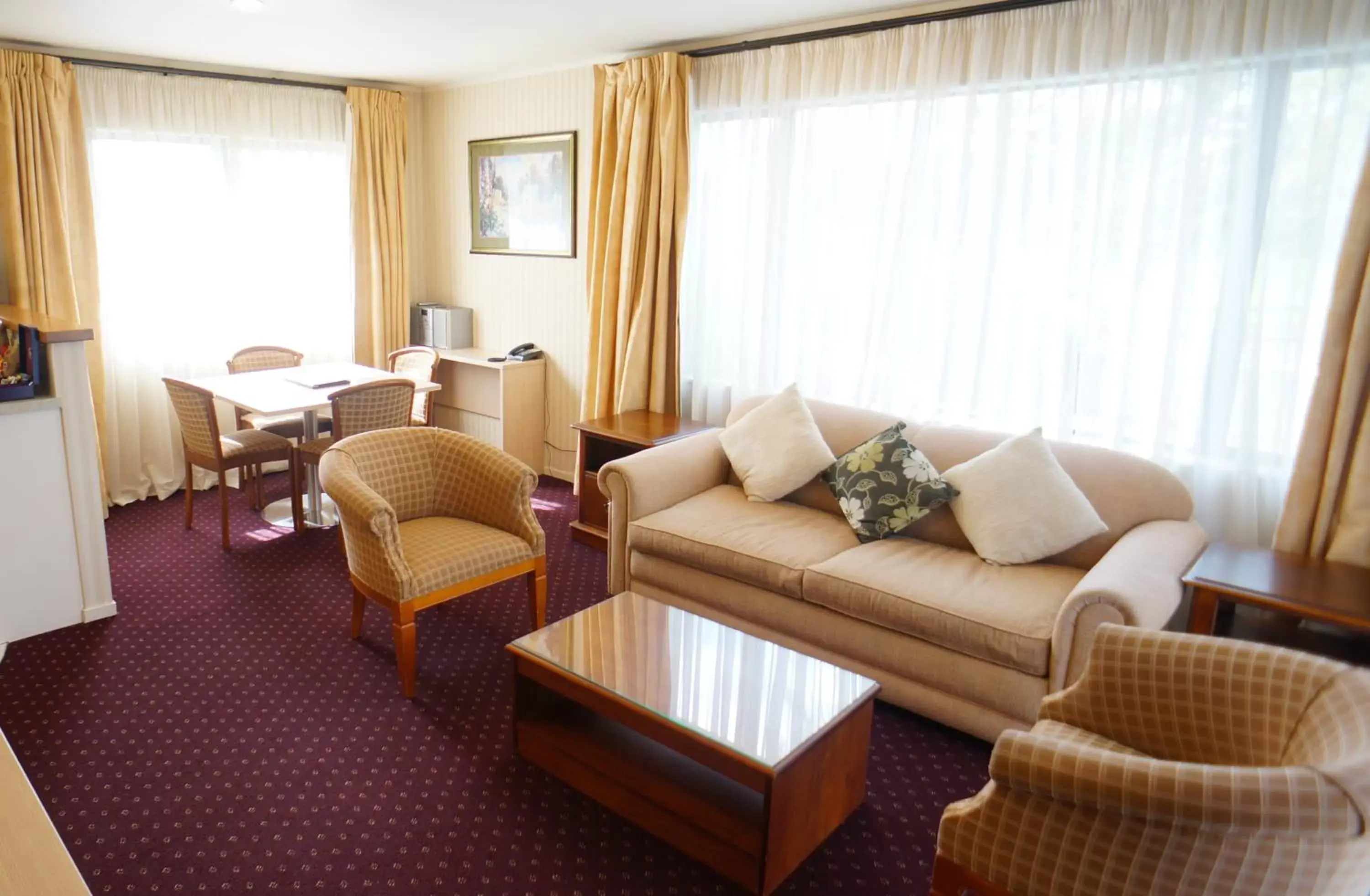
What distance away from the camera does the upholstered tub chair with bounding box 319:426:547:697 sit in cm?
284

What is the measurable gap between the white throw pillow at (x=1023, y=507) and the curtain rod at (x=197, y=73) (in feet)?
14.4

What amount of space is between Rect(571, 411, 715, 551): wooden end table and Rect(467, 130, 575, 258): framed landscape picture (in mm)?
1249

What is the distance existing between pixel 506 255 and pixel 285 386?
1.63 meters

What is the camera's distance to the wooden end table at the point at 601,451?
13.5ft

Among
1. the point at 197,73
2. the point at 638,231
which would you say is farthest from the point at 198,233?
the point at 638,231

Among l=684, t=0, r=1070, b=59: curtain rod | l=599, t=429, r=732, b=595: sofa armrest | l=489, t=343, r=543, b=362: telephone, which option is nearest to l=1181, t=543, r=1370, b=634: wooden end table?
l=599, t=429, r=732, b=595: sofa armrest

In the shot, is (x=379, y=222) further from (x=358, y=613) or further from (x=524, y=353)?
(x=358, y=613)

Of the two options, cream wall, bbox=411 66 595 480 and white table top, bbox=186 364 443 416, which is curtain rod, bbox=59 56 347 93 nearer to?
cream wall, bbox=411 66 595 480

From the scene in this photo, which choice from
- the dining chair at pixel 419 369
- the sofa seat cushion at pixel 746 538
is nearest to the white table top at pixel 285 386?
the dining chair at pixel 419 369

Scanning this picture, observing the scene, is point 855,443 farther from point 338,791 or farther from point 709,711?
point 338,791

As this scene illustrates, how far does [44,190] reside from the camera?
4258 millimetres

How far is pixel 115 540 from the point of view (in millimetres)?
4234

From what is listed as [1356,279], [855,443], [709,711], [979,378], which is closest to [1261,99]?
[1356,279]

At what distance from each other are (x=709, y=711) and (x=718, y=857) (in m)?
0.34
